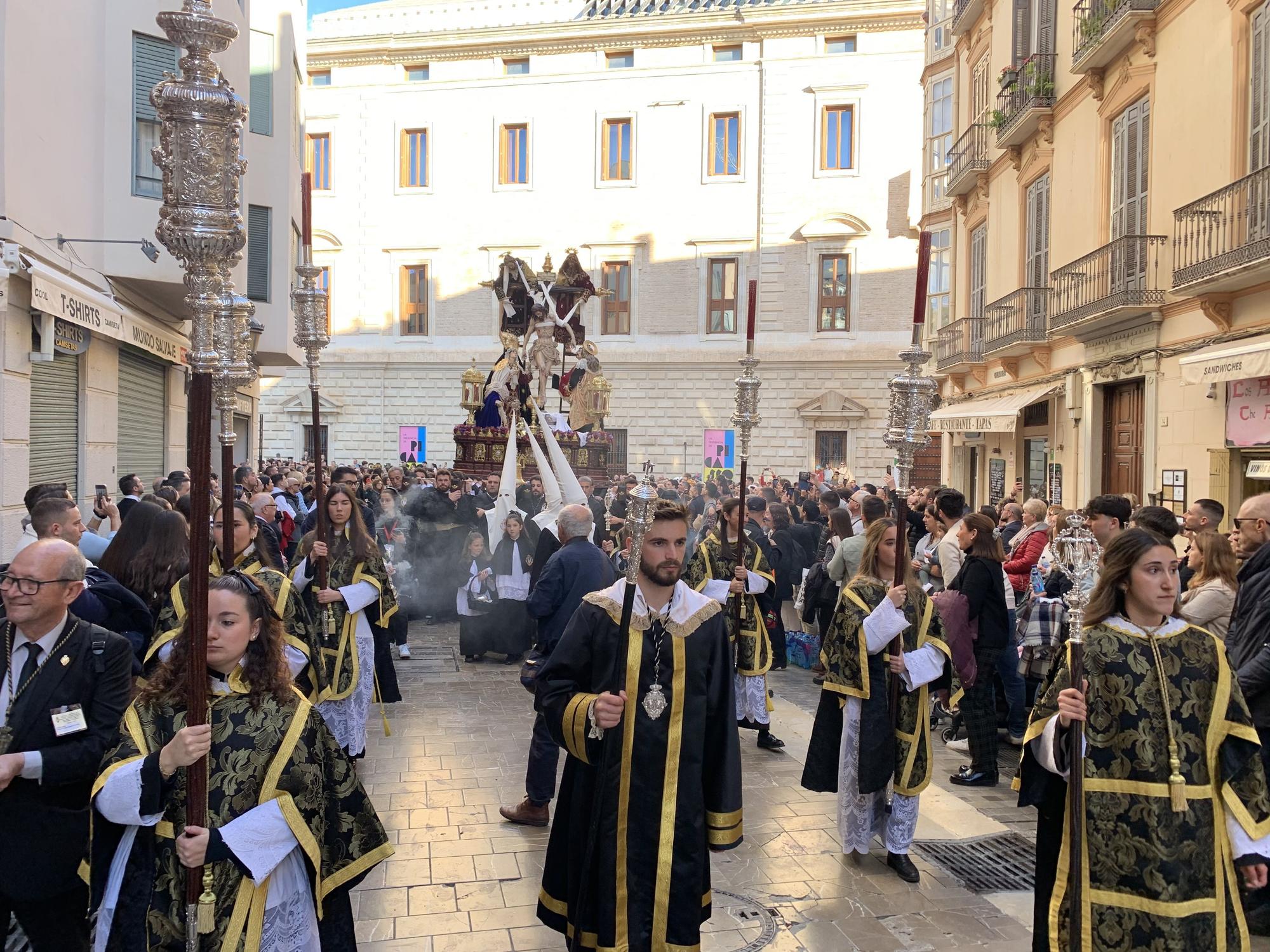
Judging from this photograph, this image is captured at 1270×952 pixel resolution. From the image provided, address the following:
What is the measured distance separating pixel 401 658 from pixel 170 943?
830 cm

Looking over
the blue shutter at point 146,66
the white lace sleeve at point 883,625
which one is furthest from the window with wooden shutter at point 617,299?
the white lace sleeve at point 883,625

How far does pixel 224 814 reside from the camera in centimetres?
289

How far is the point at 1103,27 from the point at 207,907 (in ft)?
48.3

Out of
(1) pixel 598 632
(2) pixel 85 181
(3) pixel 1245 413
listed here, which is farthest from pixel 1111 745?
(2) pixel 85 181

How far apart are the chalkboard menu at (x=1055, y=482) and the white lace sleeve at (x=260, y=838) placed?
544 inches

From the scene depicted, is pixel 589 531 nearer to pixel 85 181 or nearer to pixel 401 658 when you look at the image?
pixel 401 658

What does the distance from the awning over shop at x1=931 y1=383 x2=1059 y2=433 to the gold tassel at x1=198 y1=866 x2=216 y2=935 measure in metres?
15.1

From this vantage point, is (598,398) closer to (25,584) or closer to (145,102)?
(145,102)

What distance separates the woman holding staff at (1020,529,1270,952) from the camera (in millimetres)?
3418

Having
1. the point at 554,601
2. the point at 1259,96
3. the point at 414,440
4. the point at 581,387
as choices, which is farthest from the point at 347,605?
the point at 414,440

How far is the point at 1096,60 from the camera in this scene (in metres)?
13.8

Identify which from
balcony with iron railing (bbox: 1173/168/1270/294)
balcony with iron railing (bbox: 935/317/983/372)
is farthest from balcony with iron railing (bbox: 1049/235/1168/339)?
balcony with iron railing (bbox: 935/317/983/372)

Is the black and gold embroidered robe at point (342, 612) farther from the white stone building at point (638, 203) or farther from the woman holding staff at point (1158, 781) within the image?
the white stone building at point (638, 203)

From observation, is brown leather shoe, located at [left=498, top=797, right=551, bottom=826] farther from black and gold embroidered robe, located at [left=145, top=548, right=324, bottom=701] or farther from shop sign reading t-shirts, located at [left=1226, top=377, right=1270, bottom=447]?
shop sign reading t-shirts, located at [left=1226, top=377, right=1270, bottom=447]
